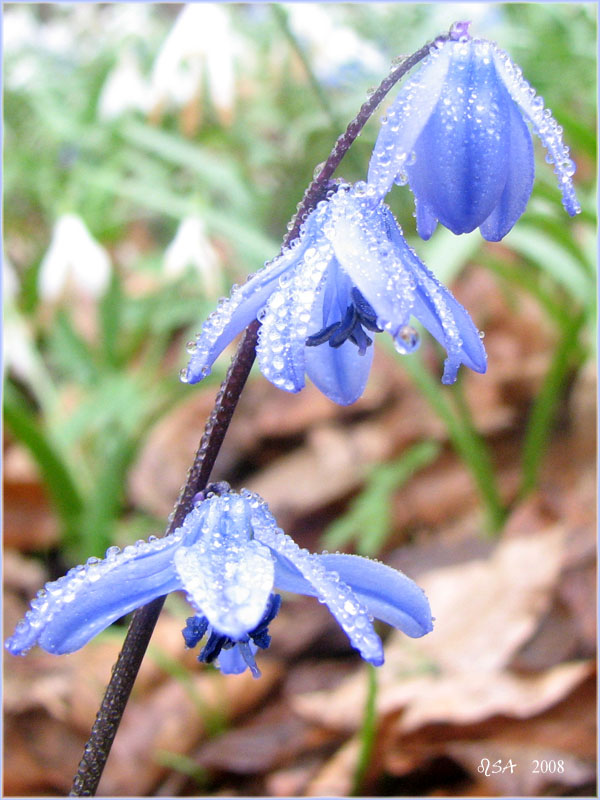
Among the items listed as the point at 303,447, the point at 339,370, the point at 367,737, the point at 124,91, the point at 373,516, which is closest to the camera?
the point at 339,370

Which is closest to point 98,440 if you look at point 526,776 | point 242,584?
point 526,776

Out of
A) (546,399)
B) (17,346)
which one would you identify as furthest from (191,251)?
(546,399)

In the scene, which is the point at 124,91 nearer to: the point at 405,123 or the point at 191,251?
the point at 191,251

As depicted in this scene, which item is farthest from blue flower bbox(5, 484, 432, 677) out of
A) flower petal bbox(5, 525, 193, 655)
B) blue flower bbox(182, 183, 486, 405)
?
blue flower bbox(182, 183, 486, 405)

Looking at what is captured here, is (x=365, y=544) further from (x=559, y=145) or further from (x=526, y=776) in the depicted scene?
(x=559, y=145)

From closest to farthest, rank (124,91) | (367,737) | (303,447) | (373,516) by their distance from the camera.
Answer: (367,737), (373,516), (303,447), (124,91)
